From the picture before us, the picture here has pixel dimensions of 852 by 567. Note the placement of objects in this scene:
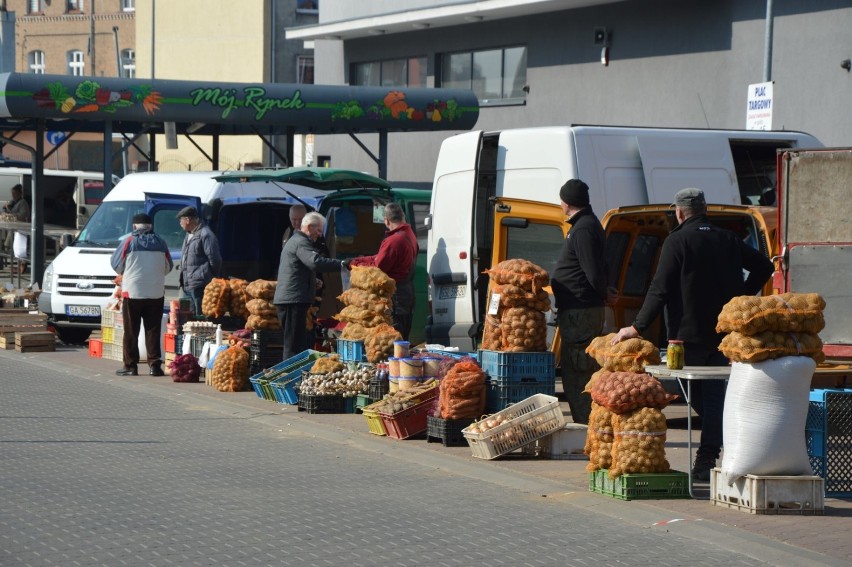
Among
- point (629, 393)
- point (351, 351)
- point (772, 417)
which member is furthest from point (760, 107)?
point (772, 417)

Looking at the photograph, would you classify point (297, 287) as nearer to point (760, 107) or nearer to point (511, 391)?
point (511, 391)

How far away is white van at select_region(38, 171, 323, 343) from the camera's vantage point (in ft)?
67.0

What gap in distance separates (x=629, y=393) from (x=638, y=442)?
0.33 meters

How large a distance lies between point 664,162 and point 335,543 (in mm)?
7708

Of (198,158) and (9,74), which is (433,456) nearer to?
(9,74)

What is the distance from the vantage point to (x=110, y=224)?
21844 millimetres

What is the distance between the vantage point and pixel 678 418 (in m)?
13.8

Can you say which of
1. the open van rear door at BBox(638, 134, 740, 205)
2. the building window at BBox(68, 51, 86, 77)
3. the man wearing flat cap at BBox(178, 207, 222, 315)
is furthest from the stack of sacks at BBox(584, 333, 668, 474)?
the building window at BBox(68, 51, 86, 77)

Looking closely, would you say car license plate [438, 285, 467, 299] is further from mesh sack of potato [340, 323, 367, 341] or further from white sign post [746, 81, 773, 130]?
white sign post [746, 81, 773, 130]

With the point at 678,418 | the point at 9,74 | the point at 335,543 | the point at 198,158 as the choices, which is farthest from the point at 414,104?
the point at 198,158

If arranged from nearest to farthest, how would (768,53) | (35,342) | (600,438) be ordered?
(600,438)
(35,342)
(768,53)

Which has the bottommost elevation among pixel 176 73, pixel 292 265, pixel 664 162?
pixel 292 265

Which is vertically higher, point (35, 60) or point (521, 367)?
point (35, 60)

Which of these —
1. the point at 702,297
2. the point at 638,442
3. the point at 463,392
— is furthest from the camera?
the point at 463,392
